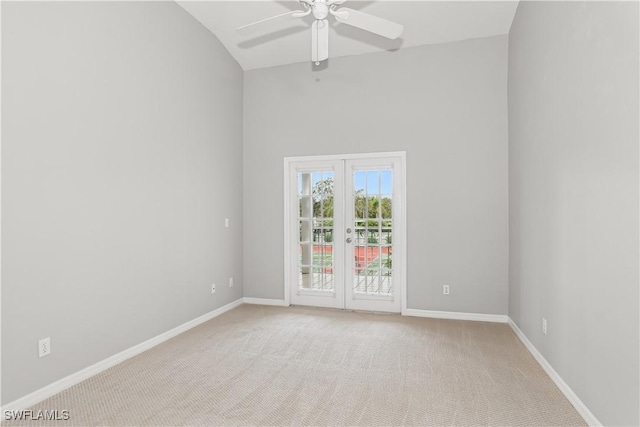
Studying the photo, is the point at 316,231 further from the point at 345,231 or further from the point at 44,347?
the point at 44,347

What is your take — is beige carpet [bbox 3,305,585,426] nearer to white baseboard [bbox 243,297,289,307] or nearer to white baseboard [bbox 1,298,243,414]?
white baseboard [bbox 1,298,243,414]

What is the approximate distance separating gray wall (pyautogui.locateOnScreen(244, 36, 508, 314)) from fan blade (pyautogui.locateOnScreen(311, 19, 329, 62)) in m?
1.81

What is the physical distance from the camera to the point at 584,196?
7.47 feet

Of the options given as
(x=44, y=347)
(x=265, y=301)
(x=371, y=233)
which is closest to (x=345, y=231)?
(x=371, y=233)

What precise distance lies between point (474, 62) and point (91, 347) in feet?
15.5

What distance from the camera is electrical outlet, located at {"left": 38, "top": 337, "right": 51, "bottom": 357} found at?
2.54 m

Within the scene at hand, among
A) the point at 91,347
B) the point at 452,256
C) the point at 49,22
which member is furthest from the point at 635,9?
the point at 91,347

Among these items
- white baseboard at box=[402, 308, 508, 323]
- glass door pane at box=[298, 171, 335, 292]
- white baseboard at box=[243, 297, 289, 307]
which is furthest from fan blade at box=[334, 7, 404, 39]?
white baseboard at box=[243, 297, 289, 307]

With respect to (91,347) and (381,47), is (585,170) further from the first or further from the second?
(91,347)

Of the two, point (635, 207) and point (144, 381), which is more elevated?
point (635, 207)

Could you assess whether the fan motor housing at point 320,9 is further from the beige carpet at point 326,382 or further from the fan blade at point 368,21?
the beige carpet at point 326,382

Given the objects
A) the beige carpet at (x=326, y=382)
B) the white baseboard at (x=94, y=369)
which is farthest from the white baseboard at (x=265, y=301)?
the beige carpet at (x=326, y=382)

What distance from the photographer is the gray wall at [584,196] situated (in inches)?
71.3

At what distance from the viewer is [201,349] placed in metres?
3.46
